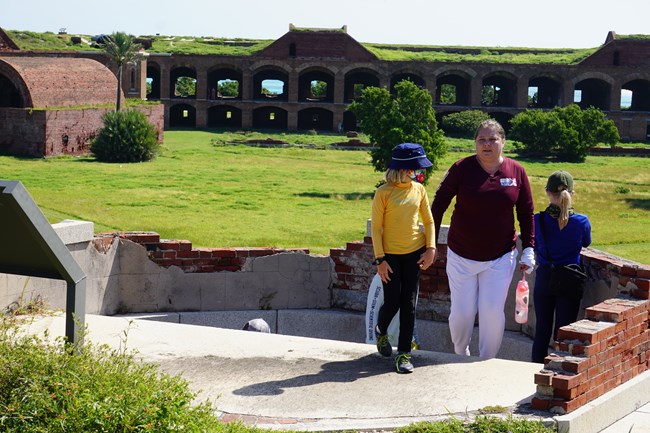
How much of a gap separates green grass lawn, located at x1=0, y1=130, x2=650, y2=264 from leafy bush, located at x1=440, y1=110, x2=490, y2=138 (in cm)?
823

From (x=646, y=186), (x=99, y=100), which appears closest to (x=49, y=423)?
(x=646, y=186)

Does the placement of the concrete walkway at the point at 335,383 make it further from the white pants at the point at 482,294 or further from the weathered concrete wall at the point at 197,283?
the weathered concrete wall at the point at 197,283

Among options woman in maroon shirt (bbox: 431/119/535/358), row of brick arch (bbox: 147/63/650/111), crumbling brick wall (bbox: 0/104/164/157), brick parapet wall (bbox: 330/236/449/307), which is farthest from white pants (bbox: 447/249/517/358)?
row of brick arch (bbox: 147/63/650/111)

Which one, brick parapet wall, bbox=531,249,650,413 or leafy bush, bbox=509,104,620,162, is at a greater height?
leafy bush, bbox=509,104,620,162

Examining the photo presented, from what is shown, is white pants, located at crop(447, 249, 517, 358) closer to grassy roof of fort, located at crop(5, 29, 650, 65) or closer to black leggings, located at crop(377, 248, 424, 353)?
black leggings, located at crop(377, 248, 424, 353)

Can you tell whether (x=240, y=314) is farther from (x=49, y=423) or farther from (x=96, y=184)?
(x=96, y=184)

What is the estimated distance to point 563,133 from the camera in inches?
1502

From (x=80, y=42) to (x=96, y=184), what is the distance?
27.9 meters

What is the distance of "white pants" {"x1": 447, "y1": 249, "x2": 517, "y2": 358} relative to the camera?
6.69 metres

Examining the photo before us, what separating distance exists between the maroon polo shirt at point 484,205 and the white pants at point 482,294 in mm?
65

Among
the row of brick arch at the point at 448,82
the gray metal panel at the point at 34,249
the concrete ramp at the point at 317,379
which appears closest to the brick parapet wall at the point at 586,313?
the concrete ramp at the point at 317,379

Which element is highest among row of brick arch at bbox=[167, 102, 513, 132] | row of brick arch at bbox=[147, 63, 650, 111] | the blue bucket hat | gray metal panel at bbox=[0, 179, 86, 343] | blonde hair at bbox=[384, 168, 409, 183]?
row of brick arch at bbox=[147, 63, 650, 111]

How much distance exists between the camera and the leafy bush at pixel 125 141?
31.8m

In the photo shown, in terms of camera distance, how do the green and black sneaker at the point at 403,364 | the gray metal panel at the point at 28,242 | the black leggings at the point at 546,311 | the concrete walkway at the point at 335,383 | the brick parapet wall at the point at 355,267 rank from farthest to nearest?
the brick parapet wall at the point at 355,267
the black leggings at the point at 546,311
the green and black sneaker at the point at 403,364
the concrete walkway at the point at 335,383
the gray metal panel at the point at 28,242
